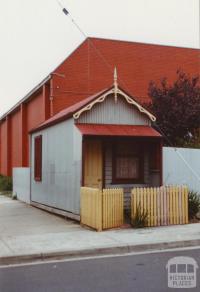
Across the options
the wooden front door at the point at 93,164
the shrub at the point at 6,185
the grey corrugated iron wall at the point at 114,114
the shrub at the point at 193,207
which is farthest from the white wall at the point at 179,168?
the shrub at the point at 6,185

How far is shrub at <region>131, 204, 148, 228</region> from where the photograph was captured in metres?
13.6

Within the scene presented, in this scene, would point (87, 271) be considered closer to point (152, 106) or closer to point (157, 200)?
point (157, 200)

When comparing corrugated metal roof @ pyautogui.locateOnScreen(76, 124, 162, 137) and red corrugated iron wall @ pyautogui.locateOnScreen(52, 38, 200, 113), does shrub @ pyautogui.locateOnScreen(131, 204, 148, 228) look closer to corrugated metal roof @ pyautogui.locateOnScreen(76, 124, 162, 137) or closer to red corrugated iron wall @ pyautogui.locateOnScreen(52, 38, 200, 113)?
corrugated metal roof @ pyautogui.locateOnScreen(76, 124, 162, 137)

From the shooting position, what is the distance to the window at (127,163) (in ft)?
52.4

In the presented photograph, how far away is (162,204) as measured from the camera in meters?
14.1

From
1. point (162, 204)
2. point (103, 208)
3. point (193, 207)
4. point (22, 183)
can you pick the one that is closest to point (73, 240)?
point (103, 208)

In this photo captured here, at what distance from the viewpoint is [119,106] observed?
15688 mm

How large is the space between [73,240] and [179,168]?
6.86m

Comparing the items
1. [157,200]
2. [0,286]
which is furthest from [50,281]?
[157,200]

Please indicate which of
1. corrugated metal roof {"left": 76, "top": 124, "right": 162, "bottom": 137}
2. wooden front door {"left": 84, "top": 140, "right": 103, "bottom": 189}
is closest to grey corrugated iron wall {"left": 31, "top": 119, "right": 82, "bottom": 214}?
corrugated metal roof {"left": 76, "top": 124, "right": 162, "bottom": 137}

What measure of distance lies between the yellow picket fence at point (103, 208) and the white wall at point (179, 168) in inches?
172

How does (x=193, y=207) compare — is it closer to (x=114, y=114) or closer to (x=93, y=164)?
(x=93, y=164)

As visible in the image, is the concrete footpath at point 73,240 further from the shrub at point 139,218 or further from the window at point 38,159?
the window at point 38,159

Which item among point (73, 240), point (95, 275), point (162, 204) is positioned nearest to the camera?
point (95, 275)
